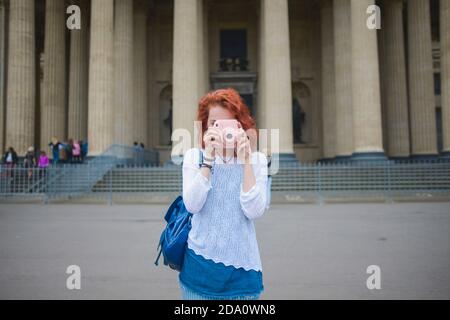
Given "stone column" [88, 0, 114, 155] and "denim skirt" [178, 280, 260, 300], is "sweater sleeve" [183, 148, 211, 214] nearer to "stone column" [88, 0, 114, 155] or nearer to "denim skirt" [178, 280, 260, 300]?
"denim skirt" [178, 280, 260, 300]

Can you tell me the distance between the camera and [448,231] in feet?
31.9

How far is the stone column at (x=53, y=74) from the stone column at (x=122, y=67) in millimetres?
4246

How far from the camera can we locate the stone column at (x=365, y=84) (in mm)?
22578

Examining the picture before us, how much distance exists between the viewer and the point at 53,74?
90.7ft

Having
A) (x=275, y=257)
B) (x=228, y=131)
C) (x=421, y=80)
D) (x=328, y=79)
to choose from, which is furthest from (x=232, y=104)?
(x=421, y=80)

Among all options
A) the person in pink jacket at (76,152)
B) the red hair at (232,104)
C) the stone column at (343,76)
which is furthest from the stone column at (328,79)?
the red hair at (232,104)

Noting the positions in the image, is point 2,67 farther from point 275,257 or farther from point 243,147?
point 243,147

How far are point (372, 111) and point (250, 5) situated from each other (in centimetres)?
1473

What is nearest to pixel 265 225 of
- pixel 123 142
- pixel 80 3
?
pixel 123 142

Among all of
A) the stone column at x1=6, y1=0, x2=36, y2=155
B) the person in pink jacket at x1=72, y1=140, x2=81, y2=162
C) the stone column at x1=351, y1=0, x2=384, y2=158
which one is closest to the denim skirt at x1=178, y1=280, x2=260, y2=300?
the stone column at x1=351, y1=0, x2=384, y2=158

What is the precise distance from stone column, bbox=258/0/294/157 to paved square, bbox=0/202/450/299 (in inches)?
428

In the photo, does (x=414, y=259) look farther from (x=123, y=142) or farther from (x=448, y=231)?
(x=123, y=142)

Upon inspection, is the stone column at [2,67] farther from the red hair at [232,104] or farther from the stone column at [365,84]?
the red hair at [232,104]

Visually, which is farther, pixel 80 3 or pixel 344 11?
pixel 80 3
